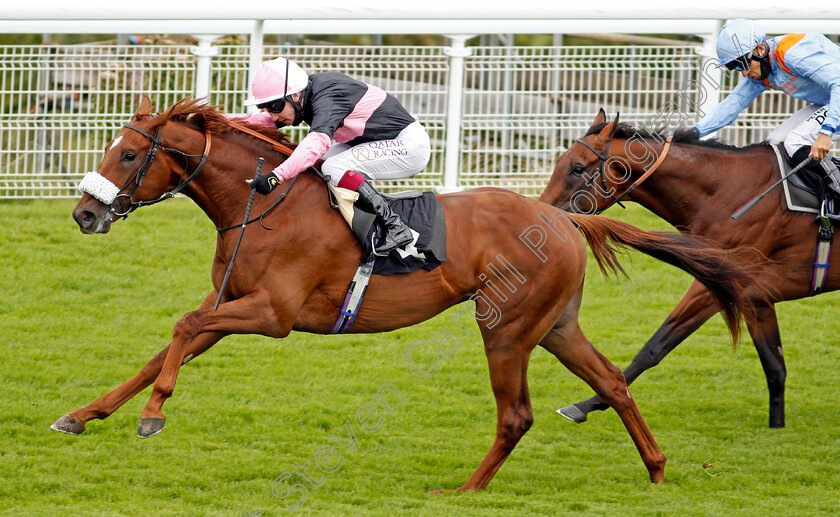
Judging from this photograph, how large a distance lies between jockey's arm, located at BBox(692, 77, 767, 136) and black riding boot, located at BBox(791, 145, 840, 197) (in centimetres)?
47

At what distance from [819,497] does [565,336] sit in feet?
4.71

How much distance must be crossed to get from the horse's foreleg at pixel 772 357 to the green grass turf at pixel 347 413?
141 millimetres

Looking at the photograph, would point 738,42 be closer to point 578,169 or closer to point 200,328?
point 578,169

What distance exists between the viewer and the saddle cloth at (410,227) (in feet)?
15.4

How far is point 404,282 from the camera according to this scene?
190 inches

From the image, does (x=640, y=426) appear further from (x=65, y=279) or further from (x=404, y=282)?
(x=65, y=279)

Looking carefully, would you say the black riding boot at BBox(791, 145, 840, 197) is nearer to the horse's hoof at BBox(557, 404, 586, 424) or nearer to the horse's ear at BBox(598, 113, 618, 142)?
the horse's ear at BBox(598, 113, 618, 142)

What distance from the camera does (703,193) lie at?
5777 mm

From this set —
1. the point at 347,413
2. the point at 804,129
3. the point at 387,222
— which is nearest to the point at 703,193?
the point at 804,129

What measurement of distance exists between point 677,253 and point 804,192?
1.04 m

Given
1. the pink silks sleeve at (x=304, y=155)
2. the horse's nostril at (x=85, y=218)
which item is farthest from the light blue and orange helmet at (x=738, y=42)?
the horse's nostril at (x=85, y=218)

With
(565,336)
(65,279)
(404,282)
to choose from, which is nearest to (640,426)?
(565,336)

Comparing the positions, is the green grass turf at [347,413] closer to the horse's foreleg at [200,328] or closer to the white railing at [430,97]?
the horse's foreleg at [200,328]

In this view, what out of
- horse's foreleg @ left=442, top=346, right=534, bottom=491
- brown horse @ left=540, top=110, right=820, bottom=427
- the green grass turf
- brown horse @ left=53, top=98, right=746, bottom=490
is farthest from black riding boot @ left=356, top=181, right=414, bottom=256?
brown horse @ left=540, top=110, right=820, bottom=427
